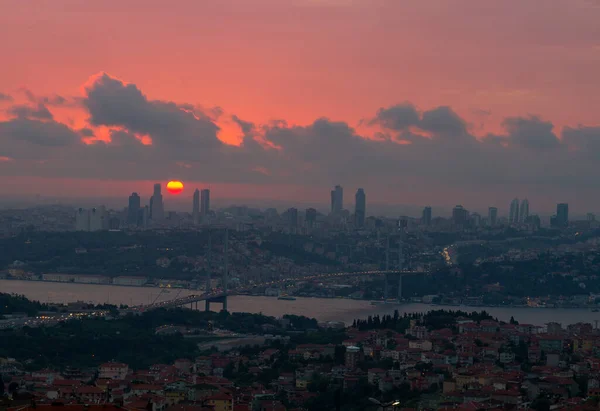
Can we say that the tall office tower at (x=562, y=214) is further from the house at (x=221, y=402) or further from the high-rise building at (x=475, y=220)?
the house at (x=221, y=402)

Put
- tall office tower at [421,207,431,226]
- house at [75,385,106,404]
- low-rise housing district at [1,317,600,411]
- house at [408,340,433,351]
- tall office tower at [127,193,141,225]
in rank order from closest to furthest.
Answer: house at [75,385,106,404]
low-rise housing district at [1,317,600,411]
house at [408,340,433,351]
tall office tower at [127,193,141,225]
tall office tower at [421,207,431,226]


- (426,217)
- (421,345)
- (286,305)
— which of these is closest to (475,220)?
(426,217)

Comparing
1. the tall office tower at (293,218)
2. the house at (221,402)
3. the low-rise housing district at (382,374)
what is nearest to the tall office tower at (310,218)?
the tall office tower at (293,218)

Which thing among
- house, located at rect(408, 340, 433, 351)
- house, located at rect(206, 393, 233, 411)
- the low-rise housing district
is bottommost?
house, located at rect(206, 393, 233, 411)

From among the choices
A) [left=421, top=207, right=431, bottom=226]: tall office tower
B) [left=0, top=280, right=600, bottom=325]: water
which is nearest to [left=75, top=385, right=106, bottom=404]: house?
[left=0, top=280, right=600, bottom=325]: water

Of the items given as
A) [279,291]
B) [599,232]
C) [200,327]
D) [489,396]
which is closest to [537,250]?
[599,232]

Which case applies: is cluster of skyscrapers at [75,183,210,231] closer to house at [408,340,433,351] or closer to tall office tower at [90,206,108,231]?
tall office tower at [90,206,108,231]
